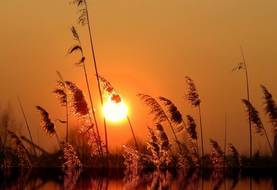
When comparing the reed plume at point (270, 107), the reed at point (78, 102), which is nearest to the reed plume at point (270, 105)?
the reed plume at point (270, 107)

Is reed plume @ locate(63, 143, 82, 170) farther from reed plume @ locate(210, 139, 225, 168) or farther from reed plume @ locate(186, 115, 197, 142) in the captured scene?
reed plume @ locate(210, 139, 225, 168)

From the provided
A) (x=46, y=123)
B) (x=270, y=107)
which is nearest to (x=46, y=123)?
(x=46, y=123)

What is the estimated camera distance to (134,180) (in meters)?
13.0

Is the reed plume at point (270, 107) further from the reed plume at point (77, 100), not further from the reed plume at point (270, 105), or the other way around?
the reed plume at point (77, 100)

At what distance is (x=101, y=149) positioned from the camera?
15.3m

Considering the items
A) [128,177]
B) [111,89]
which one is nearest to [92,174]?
[128,177]

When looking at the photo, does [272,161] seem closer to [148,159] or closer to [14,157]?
[148,159]

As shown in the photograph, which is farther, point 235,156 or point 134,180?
point 235,156

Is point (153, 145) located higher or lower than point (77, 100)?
lower

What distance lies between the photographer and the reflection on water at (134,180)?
461 inches

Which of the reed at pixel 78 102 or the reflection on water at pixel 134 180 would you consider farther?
the reed at pixel 78 102

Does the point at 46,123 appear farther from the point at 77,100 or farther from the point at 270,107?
the point at 270,107

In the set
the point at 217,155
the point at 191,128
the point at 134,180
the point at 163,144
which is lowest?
the point at 134,180

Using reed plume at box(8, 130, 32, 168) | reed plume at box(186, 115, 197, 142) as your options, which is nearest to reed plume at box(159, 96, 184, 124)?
reed plume at box(186, 115, 197, 142)
